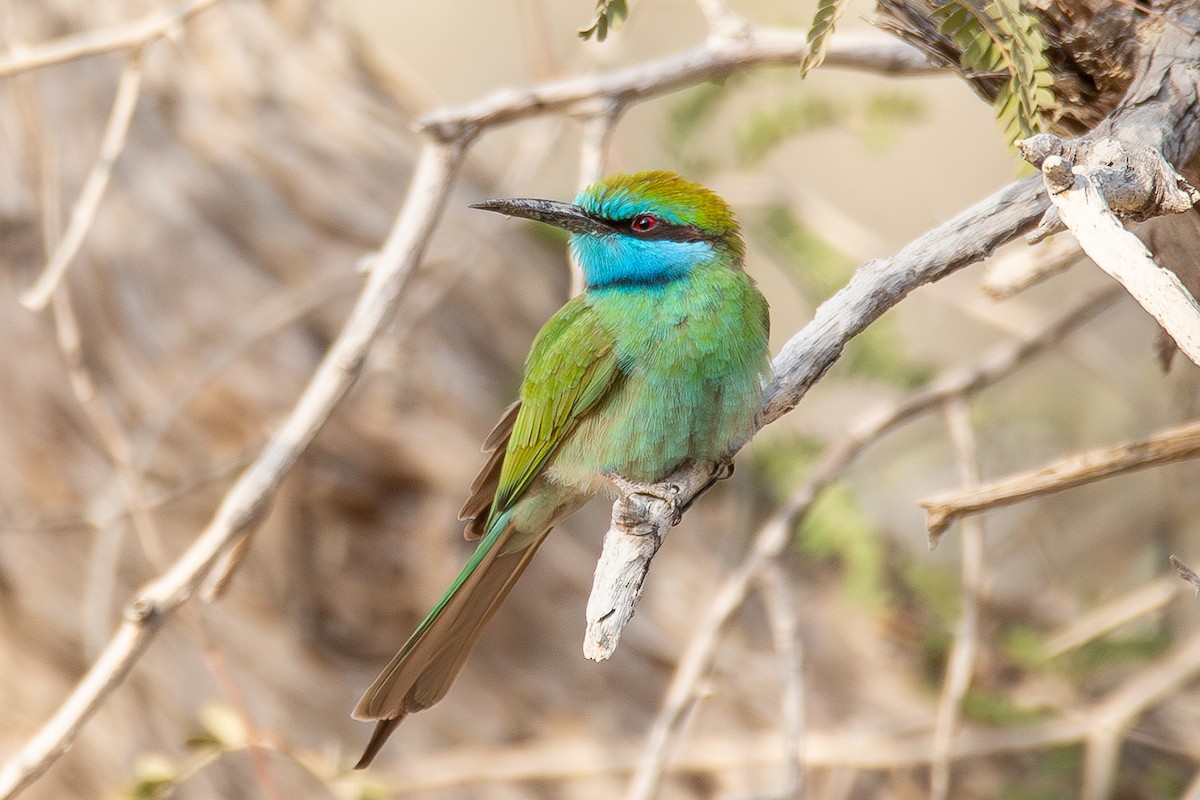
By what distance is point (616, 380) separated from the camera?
2.26 m

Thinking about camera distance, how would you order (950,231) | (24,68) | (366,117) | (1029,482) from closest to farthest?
(950,231)
(1029,482)
(24,68)
(366,117)

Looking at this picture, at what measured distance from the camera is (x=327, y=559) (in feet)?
11.7

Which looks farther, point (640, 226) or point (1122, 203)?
point (640, 226)

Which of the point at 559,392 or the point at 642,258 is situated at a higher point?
the point at 642,258

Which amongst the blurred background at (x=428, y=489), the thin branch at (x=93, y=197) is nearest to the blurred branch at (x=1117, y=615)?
the blurred background at (x=428, y=489)

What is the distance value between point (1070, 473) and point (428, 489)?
87.7 inches

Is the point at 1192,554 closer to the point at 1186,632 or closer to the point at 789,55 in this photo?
the point at 1186,632

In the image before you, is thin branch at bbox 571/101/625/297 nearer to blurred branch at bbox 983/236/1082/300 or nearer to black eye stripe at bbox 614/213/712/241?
black eye stripe at bbox 614/213/712/241

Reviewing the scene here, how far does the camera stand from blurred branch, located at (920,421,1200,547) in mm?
1850

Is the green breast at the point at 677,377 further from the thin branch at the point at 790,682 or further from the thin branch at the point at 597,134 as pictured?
the thin branch at the point at 790,682

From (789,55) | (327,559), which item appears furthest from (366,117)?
(789,55)

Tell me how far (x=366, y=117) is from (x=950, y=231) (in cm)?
279

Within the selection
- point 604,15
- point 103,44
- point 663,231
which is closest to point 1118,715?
point 663,231

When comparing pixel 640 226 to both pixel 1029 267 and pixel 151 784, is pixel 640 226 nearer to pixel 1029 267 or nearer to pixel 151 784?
pixel 1029 267
